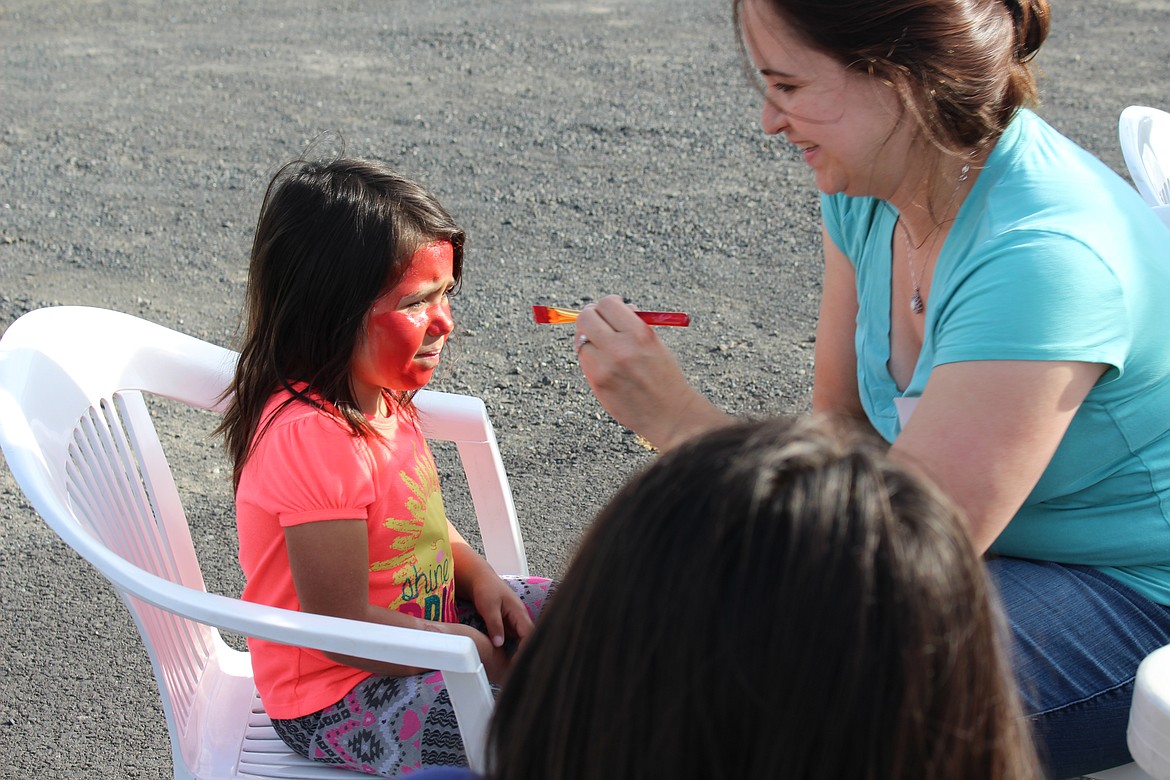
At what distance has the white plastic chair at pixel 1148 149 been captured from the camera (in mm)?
2391

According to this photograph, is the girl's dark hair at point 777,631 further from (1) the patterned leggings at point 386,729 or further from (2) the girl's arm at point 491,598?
(2) the girl's arm at point 491,598

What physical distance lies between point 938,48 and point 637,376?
55 cm

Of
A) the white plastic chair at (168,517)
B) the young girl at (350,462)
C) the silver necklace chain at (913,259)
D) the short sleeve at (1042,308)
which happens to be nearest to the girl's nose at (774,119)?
the silver necklace chain at (913,259)

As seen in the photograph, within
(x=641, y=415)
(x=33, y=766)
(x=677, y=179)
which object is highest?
(x=641, y=415)

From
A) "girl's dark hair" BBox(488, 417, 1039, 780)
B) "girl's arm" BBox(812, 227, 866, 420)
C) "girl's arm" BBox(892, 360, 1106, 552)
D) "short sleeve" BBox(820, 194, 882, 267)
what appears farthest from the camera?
"girl's arm" BBox(812, 227, 866, 420)

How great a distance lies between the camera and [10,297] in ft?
12.5

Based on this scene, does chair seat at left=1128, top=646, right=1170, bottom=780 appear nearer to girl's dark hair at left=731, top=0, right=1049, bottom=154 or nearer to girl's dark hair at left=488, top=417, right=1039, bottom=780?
girl's dark hair at left=488, top=417, right=1039, bottom=780

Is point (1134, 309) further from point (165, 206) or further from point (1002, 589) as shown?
point (165, 206)

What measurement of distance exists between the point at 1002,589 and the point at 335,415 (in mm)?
908

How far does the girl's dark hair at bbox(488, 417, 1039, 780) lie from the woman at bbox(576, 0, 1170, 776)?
23.2 inches

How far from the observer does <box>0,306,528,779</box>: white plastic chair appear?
4.43ft

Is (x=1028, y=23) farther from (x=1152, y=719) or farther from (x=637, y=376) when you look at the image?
(x=1152, y=719)

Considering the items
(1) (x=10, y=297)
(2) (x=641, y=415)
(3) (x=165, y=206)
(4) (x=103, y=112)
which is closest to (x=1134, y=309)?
(2) (x=641, y=415)

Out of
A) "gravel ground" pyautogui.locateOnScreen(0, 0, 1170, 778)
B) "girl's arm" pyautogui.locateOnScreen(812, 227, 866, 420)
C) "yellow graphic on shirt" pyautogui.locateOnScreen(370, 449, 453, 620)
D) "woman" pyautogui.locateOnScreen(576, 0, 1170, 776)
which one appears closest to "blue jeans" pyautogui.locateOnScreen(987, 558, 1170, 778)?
"woman" pyautogui.locateOnScreen(576, 0, 1170, 776)
